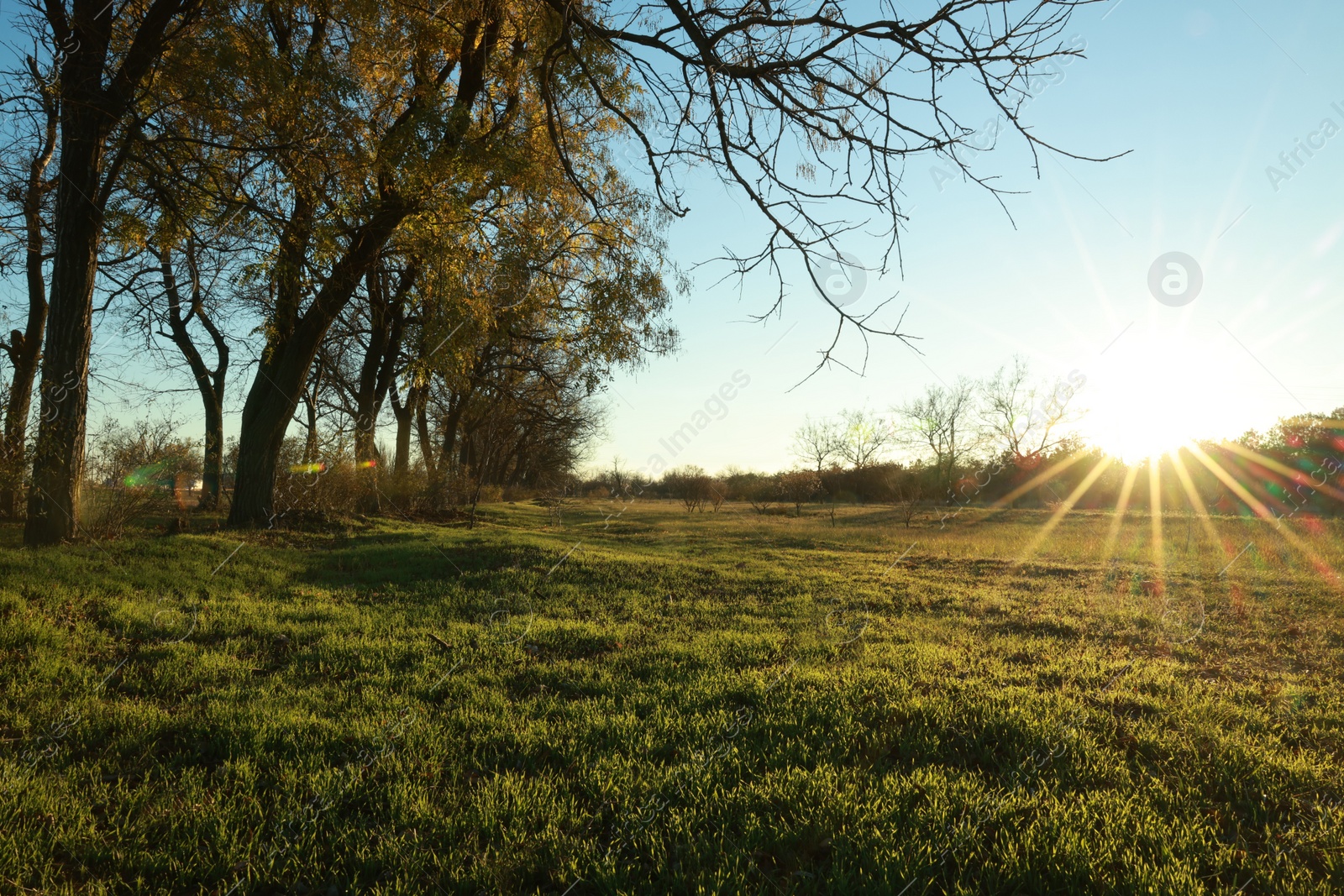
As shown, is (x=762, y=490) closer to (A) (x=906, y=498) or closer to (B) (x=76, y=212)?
(A) (x=906, y=498)

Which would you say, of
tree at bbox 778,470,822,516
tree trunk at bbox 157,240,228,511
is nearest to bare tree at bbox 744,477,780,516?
tree at bbox 778,470,822,516

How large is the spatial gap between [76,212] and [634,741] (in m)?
9.50

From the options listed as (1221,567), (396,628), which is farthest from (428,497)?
(1221,567)

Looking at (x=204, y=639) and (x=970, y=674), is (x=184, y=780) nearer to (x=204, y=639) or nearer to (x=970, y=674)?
(x=204, y=639)

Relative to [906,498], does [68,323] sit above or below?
above

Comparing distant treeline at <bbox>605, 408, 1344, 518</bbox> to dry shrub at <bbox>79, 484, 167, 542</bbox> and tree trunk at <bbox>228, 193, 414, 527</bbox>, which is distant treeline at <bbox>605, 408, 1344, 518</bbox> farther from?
dry shrub at <bbox>79, 484, 167, 542</bbox>

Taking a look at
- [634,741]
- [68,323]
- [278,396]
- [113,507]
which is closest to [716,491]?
[278,396]

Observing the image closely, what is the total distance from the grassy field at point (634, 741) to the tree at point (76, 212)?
1137mm

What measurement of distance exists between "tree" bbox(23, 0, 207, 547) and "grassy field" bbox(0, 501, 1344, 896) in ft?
3.73

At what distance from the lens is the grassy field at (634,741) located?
2912mm

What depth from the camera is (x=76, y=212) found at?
8469mm

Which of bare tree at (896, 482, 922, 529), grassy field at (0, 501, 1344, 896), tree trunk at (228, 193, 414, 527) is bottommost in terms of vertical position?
grassy field at (0, 501, 1344, 896)

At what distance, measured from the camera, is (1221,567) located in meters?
14.2

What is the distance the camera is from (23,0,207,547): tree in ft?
27.6
